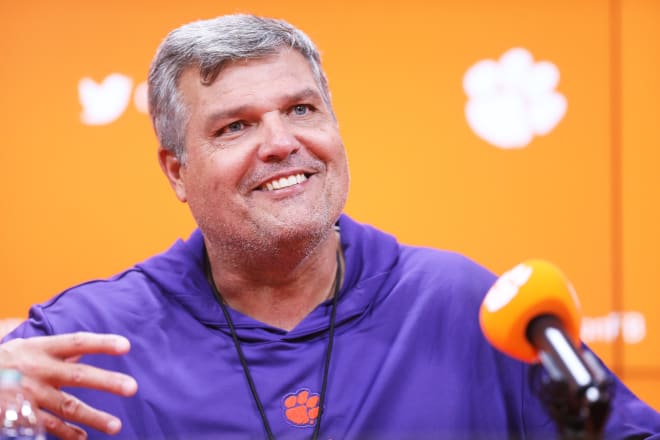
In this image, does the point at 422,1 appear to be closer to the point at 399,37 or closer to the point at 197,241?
the point at 399,37

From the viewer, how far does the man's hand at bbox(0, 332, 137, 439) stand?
1.40 meters

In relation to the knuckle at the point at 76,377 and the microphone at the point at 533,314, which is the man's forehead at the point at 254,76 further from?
the microphone at the point at 533,314

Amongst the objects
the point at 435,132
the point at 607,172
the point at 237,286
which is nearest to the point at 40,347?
the point at 237,286

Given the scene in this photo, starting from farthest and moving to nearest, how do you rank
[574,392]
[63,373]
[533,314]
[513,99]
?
1. [513,99]
2. [63,373]
3. [533,314]
4. [574,392]

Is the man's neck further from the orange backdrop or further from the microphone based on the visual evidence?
the orange backdrop

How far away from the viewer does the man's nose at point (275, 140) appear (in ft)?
5.76

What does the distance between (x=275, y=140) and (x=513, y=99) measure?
1.41 metres

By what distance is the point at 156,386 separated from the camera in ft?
5.60

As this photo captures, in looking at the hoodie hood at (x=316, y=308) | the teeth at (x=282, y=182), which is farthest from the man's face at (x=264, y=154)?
the hoodie hood at (x=316, y=308)

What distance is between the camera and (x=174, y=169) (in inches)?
78.9

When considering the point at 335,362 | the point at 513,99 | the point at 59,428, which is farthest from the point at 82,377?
the point at 513,99

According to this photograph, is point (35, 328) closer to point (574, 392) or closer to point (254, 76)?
point (254, 76)

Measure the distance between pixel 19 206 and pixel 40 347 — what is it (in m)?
1.62

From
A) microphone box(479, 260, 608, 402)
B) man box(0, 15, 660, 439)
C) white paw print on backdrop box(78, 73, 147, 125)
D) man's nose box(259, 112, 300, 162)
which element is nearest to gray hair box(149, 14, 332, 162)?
man box(0, 15, 660, 439)
